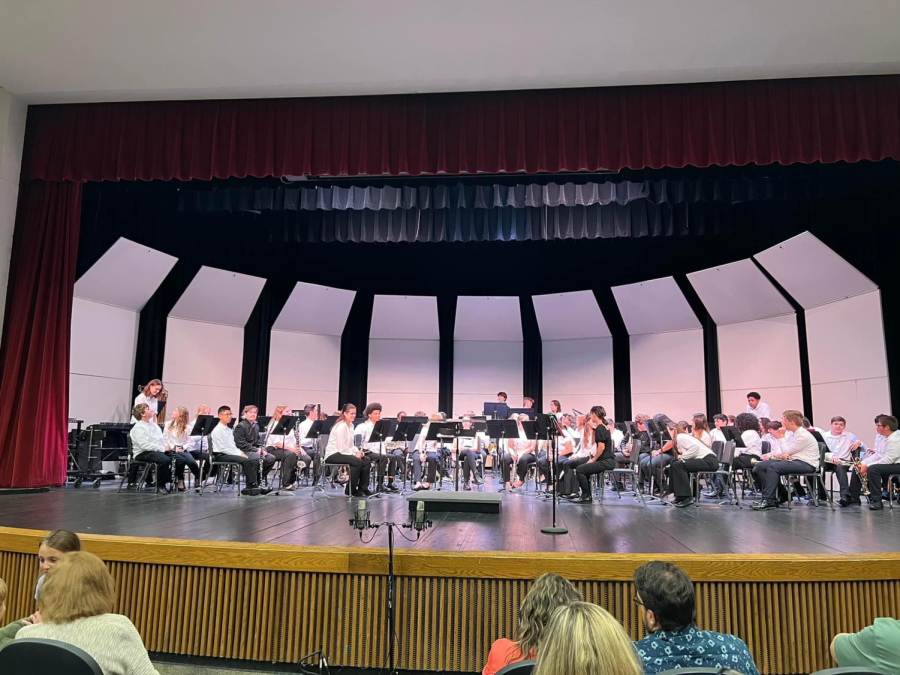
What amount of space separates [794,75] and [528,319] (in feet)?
27.8

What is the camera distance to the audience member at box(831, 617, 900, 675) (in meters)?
1.97

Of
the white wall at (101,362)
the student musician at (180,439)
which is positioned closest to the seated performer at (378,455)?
the student musician at (180,439)

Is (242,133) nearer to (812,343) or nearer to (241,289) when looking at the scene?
(241,289)

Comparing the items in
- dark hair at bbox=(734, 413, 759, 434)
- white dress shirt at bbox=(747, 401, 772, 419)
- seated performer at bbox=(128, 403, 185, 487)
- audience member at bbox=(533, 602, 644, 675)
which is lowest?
audience member at bbox=(533, 602, 644, 675)

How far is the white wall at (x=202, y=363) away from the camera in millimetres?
11766

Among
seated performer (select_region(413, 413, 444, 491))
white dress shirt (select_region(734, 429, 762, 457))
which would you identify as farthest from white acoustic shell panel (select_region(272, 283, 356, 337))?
white dress shirt (select_region(734, 429, 762, 457))

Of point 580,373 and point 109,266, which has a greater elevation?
point 109,266

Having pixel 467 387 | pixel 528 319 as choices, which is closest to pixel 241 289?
pixel 467 387

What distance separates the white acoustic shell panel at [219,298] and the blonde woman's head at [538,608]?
1128 cm

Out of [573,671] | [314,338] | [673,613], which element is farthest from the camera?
[314,338]

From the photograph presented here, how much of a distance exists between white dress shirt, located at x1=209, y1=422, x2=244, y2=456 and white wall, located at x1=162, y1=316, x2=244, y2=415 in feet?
14.2

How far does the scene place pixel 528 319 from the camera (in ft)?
46.7

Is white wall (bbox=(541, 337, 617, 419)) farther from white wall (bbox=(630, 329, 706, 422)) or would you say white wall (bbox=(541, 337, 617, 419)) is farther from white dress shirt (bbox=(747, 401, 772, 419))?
white dress shirt (bbox=(747, 401, 772, 419))

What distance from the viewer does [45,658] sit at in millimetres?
1635
